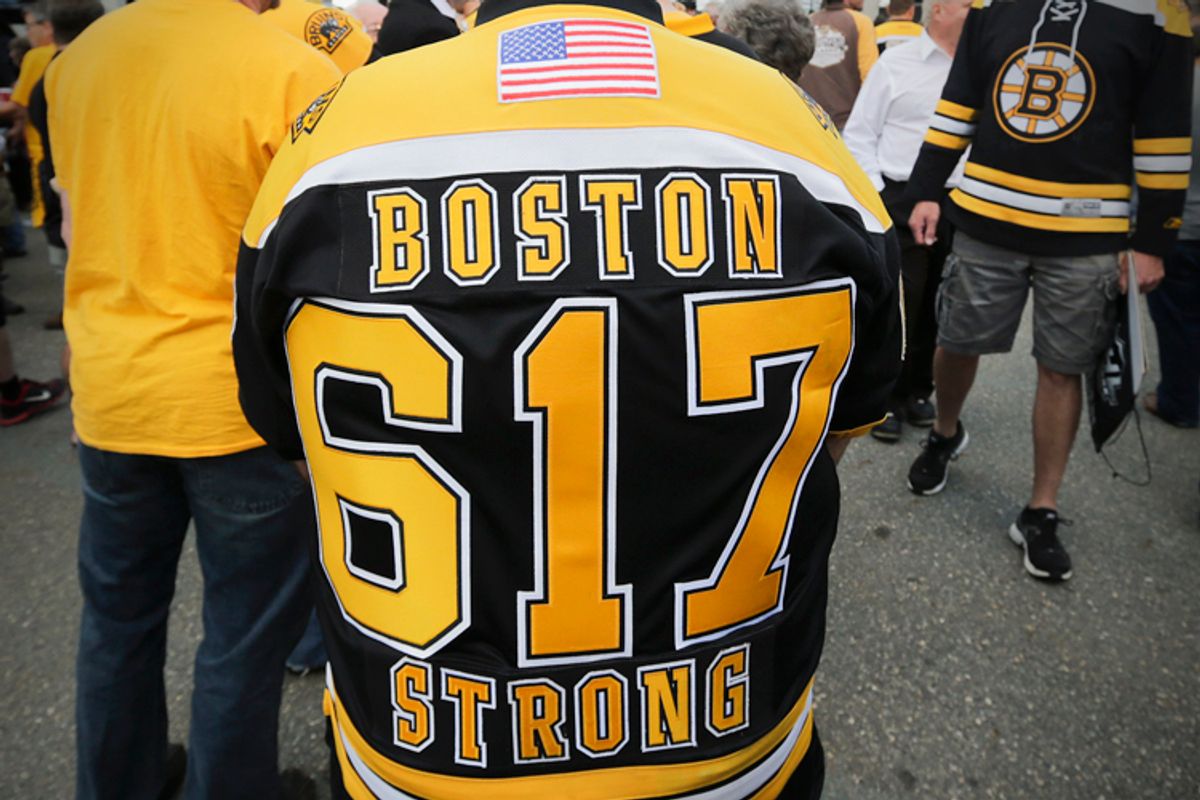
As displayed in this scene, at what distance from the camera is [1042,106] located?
2623mm

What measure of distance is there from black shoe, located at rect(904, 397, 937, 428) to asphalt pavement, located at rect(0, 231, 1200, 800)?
348mm

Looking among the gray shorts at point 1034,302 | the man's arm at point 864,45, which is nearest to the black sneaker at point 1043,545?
the gray shorts at point 1034,302

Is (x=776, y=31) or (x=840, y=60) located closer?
(x=776, y=31)

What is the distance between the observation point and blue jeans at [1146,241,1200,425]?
149 inches

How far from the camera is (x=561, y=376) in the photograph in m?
0.86

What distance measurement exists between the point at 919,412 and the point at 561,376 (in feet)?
11.8

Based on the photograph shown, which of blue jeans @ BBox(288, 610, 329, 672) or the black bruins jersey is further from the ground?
the black bruins jersey

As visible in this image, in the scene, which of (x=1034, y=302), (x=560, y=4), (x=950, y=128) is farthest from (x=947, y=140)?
(x=560, y=4)

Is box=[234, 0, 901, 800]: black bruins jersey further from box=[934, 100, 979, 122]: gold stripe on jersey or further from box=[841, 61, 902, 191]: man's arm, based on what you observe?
box=[841, 61, 902, 191]: man's arm

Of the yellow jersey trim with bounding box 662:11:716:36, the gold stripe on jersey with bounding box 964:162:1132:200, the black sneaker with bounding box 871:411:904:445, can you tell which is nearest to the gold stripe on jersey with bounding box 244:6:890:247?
the yellow jersey trim with bounding box 662:11:716:36

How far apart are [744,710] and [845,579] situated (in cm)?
198

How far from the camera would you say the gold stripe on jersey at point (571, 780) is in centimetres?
98

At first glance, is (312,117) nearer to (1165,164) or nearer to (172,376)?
(172,376)

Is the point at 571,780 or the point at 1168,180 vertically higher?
the point at 1168,180
